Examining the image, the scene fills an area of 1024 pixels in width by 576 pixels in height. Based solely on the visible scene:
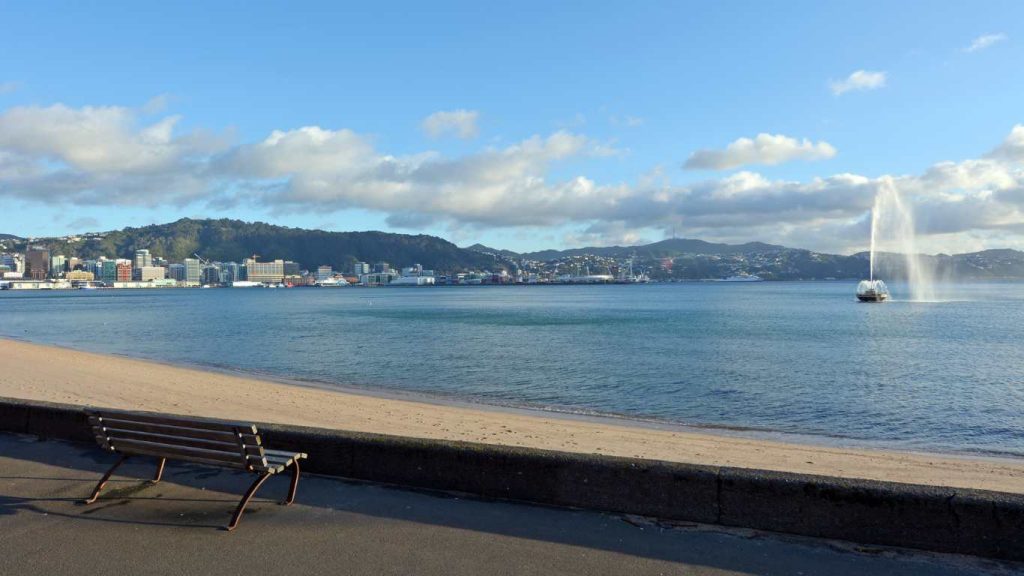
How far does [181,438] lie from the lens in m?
6.40

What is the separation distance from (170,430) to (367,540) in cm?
222

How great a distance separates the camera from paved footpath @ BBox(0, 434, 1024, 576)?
17.1 ft

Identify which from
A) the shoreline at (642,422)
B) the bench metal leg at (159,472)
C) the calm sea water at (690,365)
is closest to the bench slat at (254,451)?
the bench metal leg at (159,472)

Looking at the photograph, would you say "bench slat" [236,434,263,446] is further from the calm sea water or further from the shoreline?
the calm sea water

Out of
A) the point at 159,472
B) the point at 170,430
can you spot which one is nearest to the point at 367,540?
the point at 170,430

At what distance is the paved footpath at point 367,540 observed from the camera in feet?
17.1

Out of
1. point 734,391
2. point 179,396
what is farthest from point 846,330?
point 179,396

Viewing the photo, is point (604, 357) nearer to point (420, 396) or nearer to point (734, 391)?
point (734, 391)

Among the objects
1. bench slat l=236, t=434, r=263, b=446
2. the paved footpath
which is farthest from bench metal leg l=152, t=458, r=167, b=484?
bench slat l=236, t=434, r=263, b=446

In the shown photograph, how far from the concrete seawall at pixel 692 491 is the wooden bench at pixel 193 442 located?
36.9 inches

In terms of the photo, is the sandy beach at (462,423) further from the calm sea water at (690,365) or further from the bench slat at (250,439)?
the bench slat at (250,439)

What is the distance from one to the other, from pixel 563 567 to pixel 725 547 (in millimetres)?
1335

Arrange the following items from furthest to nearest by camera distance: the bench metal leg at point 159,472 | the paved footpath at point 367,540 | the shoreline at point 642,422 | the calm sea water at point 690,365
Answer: the calm sea water at point 690,365 → the shoreline at point 642,422 → the bench metal leg at point 159,472 → the paved footpath at point 367,540

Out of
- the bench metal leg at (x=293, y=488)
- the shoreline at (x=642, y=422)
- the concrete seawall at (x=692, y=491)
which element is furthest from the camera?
the shoreline at (x=642, y=422)
